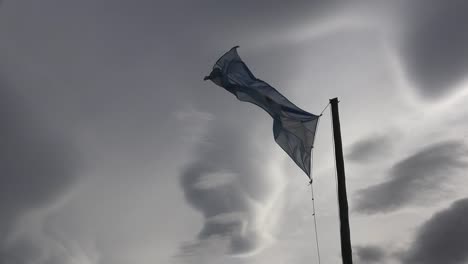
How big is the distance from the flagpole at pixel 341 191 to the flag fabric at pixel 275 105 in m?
1.33

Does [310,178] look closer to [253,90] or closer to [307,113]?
[307,113]

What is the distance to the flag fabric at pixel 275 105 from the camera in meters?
21.6

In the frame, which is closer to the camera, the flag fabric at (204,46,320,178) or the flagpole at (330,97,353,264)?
the flagpole at (330,97,353,264)

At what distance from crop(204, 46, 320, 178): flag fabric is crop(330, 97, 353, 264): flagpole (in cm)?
133

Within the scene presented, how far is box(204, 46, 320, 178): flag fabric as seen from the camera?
21562 mm

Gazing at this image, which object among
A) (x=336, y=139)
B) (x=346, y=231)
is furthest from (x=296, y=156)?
(x=346, y=231)

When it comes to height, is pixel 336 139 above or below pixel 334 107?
below

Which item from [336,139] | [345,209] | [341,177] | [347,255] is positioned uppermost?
[336,139]

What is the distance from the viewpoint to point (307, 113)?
21453 millimetres

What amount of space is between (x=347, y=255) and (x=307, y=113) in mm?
6283

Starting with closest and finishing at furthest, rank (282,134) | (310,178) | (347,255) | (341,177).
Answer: (347,255) < (341,177) < (310,178) < (282,134)

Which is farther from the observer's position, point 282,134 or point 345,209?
point 282,134

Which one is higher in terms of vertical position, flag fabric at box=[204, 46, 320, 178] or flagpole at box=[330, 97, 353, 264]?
flag fabric at box=[204, 46, 320, 178]

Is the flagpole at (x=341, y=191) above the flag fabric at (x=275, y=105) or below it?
below
